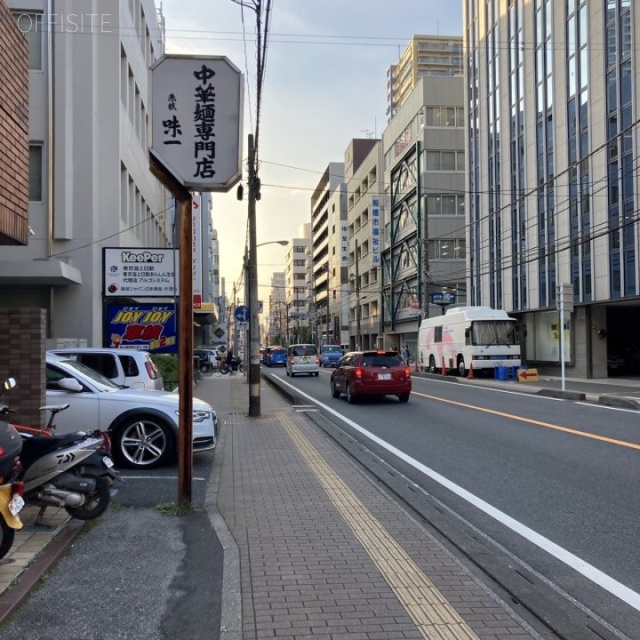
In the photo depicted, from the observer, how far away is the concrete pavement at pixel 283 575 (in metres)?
3.81

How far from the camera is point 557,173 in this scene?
28656 mm

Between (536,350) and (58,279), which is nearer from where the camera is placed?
(58,279)

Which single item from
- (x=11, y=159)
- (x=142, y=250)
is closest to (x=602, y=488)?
(x=11, y=159)

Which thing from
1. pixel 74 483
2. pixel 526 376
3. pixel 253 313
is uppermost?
pixel 253 313

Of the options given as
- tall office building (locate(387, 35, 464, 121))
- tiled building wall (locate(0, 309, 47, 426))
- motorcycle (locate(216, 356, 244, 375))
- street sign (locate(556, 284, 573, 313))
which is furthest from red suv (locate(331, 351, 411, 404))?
tall office building (locate(387, 35, 464, 121))

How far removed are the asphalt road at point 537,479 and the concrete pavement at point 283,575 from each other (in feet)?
1.89

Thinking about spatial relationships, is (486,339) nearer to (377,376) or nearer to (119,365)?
(377,376)

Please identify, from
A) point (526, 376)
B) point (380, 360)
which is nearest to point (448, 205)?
point (526, 376)

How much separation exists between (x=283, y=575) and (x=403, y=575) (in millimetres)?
871

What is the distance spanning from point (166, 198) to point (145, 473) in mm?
31235

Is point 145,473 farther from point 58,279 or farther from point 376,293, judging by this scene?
point 376,293

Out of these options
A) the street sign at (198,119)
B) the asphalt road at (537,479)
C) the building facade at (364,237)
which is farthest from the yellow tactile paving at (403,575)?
the building facade at (364,237)

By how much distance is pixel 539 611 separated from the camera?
4074mm

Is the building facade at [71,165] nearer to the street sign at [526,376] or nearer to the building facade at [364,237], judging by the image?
the street sign at [526,376]
